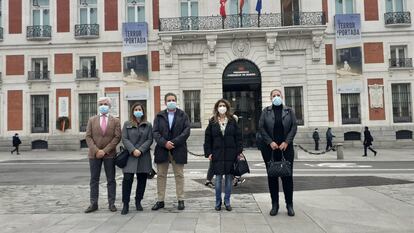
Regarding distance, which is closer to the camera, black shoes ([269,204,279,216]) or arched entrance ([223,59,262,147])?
black shoes ([269,204,279,216])

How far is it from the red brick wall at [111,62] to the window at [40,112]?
509 centimetres

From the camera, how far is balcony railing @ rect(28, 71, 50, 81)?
29422 mm

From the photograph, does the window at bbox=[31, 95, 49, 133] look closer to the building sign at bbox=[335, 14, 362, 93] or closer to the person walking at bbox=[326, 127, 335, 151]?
the person walking at bbox=[326, 127, 335, 151]

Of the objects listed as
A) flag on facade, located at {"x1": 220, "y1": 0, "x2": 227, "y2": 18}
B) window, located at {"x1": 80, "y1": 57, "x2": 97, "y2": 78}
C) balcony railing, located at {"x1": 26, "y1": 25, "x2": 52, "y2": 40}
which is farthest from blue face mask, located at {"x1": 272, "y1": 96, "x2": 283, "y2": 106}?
balcony railing, located at {"x1": 26, "y1": 25, "x2": 52, "y2": 40}

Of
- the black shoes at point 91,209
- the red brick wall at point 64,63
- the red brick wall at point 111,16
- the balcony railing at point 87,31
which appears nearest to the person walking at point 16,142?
the red brick wall at point 64,63

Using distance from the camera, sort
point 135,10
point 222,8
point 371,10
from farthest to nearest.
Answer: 1. point 135,10
2. point 371,10
3. point 222,8

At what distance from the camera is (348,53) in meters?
28.0

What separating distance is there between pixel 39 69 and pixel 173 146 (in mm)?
25860

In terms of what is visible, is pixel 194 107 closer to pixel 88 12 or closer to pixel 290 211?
pixel 88 12

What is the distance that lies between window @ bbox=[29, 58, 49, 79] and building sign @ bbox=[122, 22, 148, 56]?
248 inches

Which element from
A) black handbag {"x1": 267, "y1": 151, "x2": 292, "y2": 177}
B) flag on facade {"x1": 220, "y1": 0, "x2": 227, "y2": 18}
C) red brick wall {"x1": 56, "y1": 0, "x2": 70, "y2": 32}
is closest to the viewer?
black handbag {"x1": 267, "y1": 151, "x2": 292, "y2": 177}

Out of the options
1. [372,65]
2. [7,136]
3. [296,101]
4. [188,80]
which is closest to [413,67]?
[372,65]

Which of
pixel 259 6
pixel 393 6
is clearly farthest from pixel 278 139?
pixel 393 6

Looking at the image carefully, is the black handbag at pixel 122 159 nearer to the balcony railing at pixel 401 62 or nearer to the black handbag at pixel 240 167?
the black handbag at pixel 240 167
